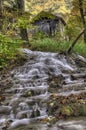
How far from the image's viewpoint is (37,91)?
8445 millimetres

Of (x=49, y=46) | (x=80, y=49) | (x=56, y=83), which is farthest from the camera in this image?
(x=80, y=49)

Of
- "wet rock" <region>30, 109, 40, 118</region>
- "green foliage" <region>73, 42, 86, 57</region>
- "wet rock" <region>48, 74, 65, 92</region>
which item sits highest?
"green foliage" <region>73, 42, 86, 57</region>

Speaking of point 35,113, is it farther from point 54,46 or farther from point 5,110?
point 54,46

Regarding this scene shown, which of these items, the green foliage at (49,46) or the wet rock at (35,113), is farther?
the green foliage at (49,46)

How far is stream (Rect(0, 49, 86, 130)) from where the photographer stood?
616 centimetres

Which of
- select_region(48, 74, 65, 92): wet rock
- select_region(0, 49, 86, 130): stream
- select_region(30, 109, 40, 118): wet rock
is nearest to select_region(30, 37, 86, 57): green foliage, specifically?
select_region(0, 49, 86, 130): stream

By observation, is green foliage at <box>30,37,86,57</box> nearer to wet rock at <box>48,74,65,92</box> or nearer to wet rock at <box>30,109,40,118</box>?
wet rock at <box>48,74,65,92</box>

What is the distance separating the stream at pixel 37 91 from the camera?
616 centimetres

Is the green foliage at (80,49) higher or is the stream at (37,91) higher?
the green foliage at (80,49)

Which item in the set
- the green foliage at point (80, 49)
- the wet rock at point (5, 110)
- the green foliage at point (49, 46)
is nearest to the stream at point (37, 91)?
the wet rock at point (5, 110)

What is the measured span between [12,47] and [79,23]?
1387 cm

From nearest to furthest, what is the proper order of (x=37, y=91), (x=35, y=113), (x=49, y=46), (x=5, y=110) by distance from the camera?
(x=35, y=113), (x=5, y=110), (x=37, y=91), (x=49, y=46)

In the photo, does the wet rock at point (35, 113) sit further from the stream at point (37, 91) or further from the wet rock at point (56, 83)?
the wet rock at point (56, 83)

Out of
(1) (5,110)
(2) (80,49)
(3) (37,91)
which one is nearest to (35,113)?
(1) (5,110)
